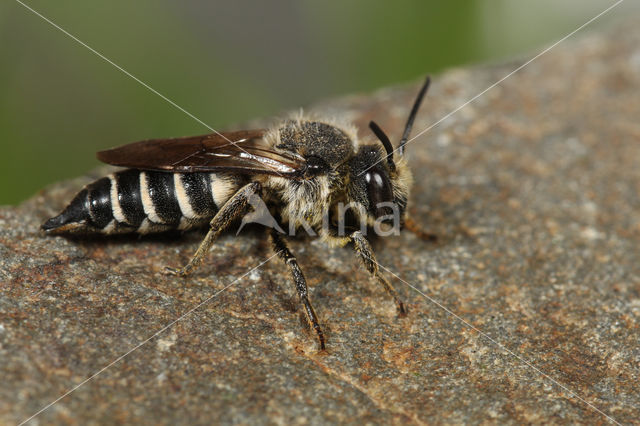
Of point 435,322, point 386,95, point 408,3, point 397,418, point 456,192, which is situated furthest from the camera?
point 408,3

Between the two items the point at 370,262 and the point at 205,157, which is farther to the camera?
the point at 205,157

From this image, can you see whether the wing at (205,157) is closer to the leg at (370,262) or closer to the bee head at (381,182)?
the bee head at (381,182)

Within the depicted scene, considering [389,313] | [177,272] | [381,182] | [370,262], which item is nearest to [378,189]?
[381,182]

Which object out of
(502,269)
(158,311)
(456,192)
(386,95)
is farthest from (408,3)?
(158,311)

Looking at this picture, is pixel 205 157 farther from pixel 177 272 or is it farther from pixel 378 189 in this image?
pixel 378 189

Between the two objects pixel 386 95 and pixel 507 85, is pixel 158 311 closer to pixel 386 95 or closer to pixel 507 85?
pixel 386 95

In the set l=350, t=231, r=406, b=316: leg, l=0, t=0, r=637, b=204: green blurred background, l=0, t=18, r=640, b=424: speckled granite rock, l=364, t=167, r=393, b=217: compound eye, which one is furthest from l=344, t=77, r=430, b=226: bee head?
l=0, t=0, r=637, b=204: green blurred background
